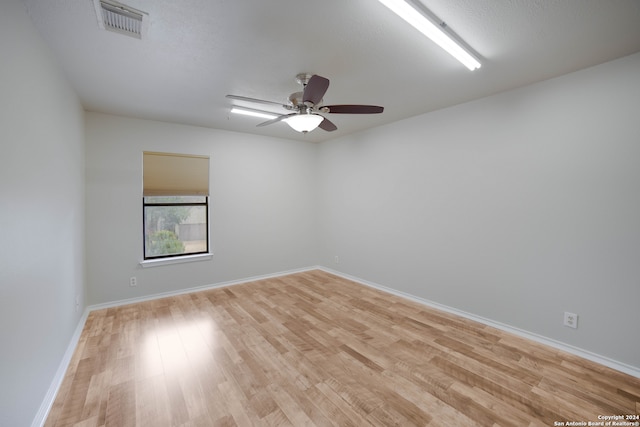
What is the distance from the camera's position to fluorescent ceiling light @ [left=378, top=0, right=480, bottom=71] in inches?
63.7

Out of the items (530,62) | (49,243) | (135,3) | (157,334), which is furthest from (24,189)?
(530,62)

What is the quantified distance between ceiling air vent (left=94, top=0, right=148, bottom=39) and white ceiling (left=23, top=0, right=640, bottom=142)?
0.18 feet

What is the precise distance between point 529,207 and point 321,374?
2.68 metres

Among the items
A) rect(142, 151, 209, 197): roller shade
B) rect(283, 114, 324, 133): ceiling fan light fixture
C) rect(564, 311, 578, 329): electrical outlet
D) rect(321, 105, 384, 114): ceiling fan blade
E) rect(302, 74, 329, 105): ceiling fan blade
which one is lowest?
rect(564, 311, 578, 329): electrical outlet

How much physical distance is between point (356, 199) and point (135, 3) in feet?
12.7

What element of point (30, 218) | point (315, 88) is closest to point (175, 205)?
point (30, 218)

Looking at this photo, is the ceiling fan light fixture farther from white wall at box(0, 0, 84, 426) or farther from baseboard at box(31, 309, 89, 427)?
baseboard at box(31, 309, 89, 427)

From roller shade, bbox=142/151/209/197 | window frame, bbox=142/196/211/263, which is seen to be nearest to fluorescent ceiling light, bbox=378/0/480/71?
roller shade, bbox=142/151/209/197

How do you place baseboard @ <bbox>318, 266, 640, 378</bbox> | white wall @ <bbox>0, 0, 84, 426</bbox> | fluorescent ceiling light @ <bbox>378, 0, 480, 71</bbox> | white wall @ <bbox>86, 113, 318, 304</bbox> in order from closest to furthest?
1. white wall @ <bbox>0, 0, 84, 426</bbox>
2. fluorescent ceiling light @ <bbox>378, 0, 480, 71</bbox>
3. baseboard @ <bbox>318, 266, 640, 378</bbox>
4. white wall @ <bbox>86, 113, 318, 304</bbox>

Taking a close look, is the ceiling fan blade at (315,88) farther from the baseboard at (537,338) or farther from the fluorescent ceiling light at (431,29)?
the baseboard at (537,338)

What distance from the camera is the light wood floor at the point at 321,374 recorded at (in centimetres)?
186

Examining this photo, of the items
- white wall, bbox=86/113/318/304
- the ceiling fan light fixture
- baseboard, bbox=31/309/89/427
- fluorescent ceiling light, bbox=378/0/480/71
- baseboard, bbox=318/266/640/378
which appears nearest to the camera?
fluorescent ceiling light, bbox=378/0/480/71

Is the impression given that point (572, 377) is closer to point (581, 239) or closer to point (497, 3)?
point (581, 239)

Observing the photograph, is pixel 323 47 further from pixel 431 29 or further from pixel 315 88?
pixel 431 29
